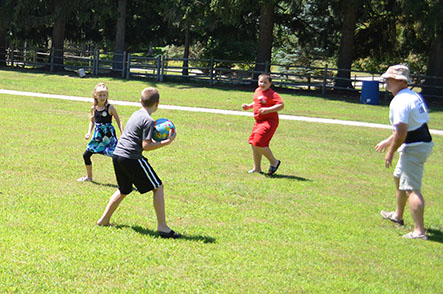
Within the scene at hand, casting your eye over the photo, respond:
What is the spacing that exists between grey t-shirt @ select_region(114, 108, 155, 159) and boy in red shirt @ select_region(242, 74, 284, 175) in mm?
3957

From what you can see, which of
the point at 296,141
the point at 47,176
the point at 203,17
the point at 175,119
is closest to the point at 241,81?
the point at 203,17

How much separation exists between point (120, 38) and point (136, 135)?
30.2m

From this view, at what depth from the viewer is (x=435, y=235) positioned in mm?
7555

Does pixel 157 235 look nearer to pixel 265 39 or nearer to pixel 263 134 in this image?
pixel 263 134

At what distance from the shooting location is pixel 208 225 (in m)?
7.15

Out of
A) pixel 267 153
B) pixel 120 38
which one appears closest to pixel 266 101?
pixel 267 153

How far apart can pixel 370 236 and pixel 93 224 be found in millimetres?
3090

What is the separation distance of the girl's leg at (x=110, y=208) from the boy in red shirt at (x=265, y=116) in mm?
3970

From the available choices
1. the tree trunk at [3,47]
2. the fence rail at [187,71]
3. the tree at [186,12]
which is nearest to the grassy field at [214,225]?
the fence rail at [187,71]

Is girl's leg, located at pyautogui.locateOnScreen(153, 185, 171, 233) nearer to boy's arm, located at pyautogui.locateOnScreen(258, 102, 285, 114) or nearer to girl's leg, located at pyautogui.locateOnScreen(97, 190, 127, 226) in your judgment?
girl's leg, located at pyautogui.locateOnScreen(97, 190, 127, 226)

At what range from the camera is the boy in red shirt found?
10172mm

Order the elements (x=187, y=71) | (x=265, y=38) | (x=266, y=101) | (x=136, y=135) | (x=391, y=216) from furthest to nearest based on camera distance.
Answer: (x=187, y=71)
(x=265, y=38)
(x=266, y=101)
(x=391, y=216)
(x=136, y=135)

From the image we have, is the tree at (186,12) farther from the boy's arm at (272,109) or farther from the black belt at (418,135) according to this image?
the black belt at (418,135)

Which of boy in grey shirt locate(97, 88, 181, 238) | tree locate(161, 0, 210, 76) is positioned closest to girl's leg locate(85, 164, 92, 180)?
boy in grey shirt locate(97, 88, 181, 238)
